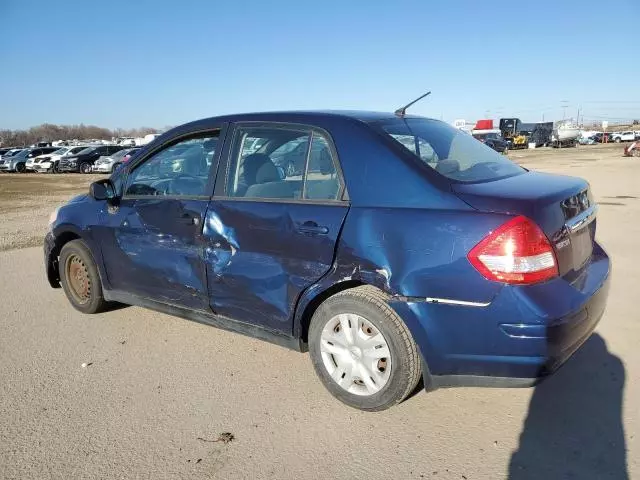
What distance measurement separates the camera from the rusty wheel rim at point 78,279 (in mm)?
4523

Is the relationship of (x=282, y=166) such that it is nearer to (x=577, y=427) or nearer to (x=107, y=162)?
(x=577, y=427)

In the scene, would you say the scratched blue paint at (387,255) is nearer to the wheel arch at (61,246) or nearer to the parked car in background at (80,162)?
the wheel arch at (61,246)

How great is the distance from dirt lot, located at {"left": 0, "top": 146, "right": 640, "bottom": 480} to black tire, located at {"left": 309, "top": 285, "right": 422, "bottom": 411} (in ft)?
0.34

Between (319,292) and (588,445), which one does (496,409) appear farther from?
(319,292)

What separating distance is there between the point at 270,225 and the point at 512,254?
1408mm

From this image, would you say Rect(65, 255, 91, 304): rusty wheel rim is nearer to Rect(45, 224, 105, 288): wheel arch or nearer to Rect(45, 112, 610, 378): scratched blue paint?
Rect(45, 224, 105, 288): wheel arch

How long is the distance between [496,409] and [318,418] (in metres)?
1.03

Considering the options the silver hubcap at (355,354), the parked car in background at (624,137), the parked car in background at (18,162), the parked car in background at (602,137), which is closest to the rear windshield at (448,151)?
the silver hubcap at (355,354)

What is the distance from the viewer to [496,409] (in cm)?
296

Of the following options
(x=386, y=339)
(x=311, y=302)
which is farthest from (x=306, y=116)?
(x=386, y=339)

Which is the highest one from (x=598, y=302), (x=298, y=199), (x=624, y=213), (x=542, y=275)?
(x=298, y=199)

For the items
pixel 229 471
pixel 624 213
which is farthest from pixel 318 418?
pixel 624 213

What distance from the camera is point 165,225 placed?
366cm

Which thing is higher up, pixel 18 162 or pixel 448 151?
pixel 448 151
